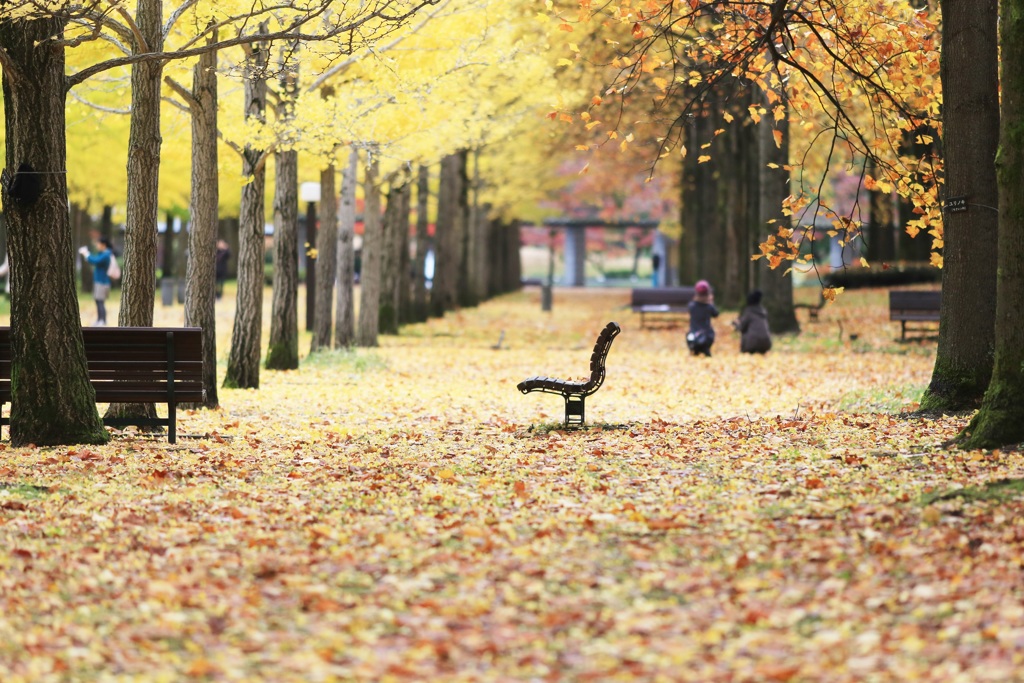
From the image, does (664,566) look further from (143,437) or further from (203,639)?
(143,437)

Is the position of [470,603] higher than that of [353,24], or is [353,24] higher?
[353,24]

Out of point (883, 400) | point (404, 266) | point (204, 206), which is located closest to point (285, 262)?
point (204, 206)

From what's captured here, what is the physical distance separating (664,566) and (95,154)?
32.1 m

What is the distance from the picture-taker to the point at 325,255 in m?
21.4

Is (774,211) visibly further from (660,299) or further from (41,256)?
(41,256)

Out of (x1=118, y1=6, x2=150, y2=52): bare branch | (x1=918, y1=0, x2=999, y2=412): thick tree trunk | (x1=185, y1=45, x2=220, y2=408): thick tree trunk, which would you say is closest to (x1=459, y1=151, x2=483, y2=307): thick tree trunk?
(x1=185, y1=45, x2=220, y2=408): thick tree trunk

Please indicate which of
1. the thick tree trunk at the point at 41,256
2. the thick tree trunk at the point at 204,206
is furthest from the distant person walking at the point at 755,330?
the thick tree trunk at the point at 41,256

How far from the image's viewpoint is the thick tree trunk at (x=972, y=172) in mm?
10766

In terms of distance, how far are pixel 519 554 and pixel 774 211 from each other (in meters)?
18.9

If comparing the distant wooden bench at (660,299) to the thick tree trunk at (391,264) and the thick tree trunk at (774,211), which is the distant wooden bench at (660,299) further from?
the thick tree trunk at (391,264)

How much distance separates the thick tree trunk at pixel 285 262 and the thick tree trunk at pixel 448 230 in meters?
12.1

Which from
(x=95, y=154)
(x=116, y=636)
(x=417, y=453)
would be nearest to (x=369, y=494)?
(x=417, y=453)

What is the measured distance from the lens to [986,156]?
35.2 ft

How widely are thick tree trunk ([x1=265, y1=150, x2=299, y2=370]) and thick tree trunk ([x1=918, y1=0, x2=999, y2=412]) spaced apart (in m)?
8.60
